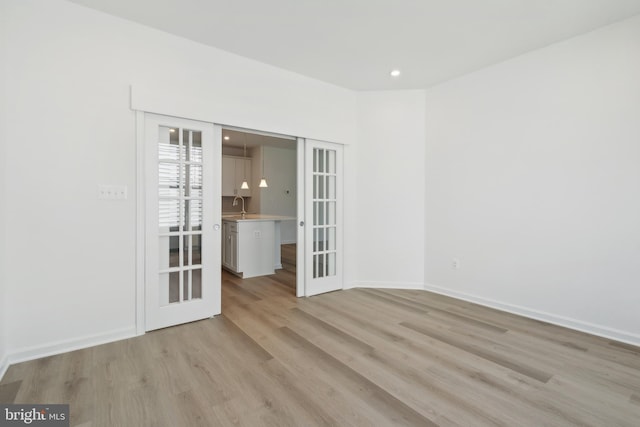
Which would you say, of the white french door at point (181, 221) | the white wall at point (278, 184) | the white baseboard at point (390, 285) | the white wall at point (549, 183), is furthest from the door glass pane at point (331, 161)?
the white wall at point (278, 184)

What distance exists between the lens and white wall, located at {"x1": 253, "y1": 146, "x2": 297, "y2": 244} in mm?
8305

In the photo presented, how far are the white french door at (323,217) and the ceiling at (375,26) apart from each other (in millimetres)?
1146

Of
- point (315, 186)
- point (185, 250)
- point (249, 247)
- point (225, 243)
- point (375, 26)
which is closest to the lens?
point (375, 26)

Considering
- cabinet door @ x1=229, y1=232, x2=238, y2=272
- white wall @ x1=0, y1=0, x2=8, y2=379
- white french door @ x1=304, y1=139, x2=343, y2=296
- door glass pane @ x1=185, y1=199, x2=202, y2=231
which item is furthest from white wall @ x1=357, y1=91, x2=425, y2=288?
white wall @ x1=0, y1=0, x2=8, y2=379

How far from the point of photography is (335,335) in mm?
2744

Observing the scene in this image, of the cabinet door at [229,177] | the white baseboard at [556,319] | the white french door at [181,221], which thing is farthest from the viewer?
the cabinet door at [229,177]

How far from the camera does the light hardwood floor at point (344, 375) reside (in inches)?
67.4

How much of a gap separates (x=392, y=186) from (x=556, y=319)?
2373 mm

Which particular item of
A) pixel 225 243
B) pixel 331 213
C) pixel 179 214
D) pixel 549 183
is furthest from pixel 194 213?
pixel 549 183

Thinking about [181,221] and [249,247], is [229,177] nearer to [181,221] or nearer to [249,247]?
[249,247]

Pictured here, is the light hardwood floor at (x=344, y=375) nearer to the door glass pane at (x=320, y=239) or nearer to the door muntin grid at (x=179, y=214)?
the door muntin grid at (x=179, y=214)

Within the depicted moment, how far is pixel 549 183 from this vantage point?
310 centimetres

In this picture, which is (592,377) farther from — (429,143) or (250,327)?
(429,143)

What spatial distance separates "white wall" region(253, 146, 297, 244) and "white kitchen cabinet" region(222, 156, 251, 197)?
0.87ft
